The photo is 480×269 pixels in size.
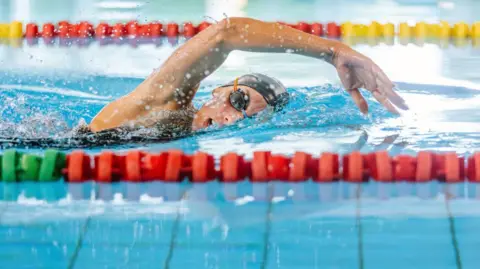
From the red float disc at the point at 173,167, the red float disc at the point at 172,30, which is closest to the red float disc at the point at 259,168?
the red float disc at the point at 173,167

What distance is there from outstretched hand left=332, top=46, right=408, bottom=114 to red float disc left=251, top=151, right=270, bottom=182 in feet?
1.34

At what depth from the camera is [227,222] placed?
284 cm

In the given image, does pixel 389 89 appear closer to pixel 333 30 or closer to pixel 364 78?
pixel 364 78

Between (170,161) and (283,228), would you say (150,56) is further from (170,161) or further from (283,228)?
(283,228)

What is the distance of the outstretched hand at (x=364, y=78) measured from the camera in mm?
3084

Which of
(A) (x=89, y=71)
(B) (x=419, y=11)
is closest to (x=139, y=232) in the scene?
(A) (x=89, y=71)

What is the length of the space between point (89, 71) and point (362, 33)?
5.79 ft

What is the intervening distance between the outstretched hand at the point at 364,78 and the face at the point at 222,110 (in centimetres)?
49

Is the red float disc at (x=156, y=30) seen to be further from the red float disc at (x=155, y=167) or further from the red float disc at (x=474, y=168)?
the red float disc at (x=474, y=168)

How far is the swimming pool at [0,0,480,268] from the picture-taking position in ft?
8.52

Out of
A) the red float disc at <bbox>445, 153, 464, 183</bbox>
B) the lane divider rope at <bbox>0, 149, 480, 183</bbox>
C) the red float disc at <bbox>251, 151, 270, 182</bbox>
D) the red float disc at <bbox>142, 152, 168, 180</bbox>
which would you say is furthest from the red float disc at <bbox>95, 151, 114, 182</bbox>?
the red float disc at <bbox>445, 153, 464, 183</bbox>

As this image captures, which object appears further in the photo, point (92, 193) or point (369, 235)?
point (92, 193)

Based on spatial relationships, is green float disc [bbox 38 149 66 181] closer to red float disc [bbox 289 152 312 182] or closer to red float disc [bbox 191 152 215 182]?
red float disc [bbox 191 152 215 182]

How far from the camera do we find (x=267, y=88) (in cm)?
370
